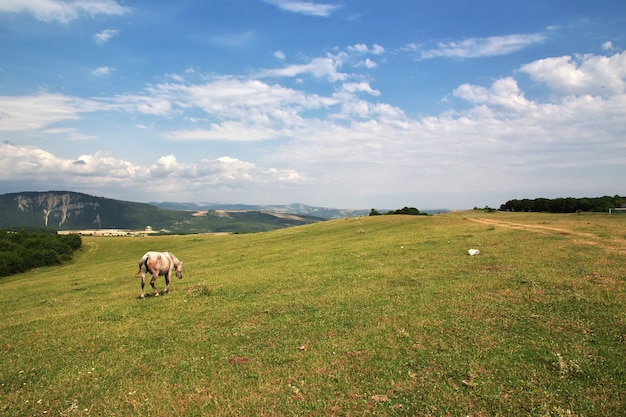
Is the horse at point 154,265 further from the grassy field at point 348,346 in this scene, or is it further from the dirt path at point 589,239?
the dirt path at point 589,239

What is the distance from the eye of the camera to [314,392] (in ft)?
32.9

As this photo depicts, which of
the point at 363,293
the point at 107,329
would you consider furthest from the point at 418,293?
the point at 107,329

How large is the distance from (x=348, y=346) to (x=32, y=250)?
336 feet

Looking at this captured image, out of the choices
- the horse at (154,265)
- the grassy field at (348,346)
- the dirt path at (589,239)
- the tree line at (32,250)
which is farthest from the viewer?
the tree line at (32,250)

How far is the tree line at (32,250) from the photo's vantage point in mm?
78037

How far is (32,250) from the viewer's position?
85.9 m

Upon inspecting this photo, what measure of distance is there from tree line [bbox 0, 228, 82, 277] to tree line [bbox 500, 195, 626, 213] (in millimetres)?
116090

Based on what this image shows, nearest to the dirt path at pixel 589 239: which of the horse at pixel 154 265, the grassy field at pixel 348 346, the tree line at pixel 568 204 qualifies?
the grassy field at pixel 348 346

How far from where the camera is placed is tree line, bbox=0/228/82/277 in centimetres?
7804

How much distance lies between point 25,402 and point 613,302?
889 inches

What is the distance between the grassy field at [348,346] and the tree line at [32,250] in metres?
70.2

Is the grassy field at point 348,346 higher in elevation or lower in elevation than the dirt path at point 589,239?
lower

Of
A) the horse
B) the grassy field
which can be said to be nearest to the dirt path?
the grassy field

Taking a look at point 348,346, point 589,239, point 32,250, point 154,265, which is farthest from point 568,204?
point 32,250
